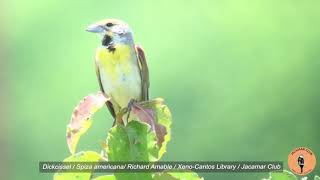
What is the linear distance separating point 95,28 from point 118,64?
14cm

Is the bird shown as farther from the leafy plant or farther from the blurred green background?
the leafy plant

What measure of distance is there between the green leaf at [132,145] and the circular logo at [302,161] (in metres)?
0.96

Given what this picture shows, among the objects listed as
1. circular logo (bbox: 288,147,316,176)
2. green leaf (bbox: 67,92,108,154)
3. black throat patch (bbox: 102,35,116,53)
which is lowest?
circular logo (bbox: 288,147,316,176)

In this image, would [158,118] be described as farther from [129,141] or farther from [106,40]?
[106,40]

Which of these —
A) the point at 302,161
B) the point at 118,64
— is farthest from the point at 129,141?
the point at 302,161

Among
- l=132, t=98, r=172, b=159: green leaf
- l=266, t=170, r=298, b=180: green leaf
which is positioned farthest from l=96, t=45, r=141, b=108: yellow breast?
l=266, t=170, r=298, b=180: green leaf

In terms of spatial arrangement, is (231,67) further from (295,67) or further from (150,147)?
(150,147)

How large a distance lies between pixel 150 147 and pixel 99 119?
73 cm

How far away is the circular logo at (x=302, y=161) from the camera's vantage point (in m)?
1.81

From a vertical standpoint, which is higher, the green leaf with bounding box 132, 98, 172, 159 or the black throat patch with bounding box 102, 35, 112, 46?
the black throat patch with bounding box 102, 35, 112, 46

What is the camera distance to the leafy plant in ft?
3.03

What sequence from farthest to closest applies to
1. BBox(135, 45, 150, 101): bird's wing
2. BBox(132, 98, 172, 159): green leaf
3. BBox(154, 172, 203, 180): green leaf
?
BBox(135, 45, 150, 101): bird's wing → BBox(132, 98, 172, 159): green leaf → BBox(154, 172, 203, 180): green leaf

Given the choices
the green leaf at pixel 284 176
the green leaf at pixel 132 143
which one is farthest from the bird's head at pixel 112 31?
the green leaf at pixel 284 176

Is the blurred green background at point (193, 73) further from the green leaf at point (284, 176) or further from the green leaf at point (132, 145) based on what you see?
the green leaf at point (284, 176)
